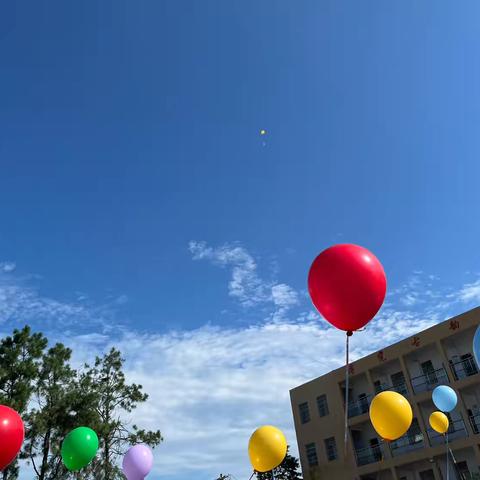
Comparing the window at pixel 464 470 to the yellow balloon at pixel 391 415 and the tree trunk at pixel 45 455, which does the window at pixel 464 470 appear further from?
the tree trunk at pixel 45 455

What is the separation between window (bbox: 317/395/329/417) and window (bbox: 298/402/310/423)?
89 centimetres

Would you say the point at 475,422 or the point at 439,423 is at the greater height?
the point at 475,422

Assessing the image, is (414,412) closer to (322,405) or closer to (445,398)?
(322,405)

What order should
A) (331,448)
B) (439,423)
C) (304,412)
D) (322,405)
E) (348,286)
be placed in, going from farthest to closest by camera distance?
1. (304,412)
2. (322,405)
3. (331,448)
4. (439,423)
5. (348,286)

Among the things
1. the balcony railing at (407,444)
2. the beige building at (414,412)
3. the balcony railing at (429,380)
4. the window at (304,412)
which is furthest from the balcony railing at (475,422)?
the window at (304,412)

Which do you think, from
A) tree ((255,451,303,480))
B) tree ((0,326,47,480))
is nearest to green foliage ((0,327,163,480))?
tree ((0,326,47,480))

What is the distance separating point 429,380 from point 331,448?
6.47 meters

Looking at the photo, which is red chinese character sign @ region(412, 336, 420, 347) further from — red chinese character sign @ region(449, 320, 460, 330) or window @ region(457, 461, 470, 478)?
window @ region(457, 461, 470, 478)

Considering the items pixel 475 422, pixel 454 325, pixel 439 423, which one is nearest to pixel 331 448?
pixel 475 422

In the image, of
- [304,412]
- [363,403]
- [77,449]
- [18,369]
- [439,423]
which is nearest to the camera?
[77,449]

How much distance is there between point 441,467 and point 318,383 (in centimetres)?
747

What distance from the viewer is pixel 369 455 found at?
2136 centimetres

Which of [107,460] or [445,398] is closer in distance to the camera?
[445,398]

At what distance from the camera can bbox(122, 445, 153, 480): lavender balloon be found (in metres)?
10.0
